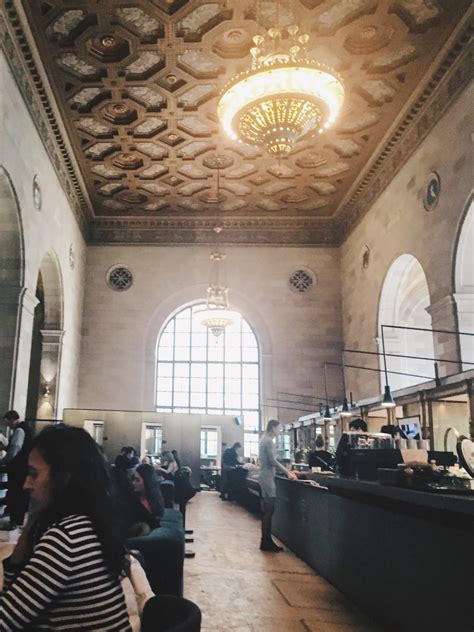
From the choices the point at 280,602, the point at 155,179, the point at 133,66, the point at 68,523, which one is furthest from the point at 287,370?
the point at 68,523

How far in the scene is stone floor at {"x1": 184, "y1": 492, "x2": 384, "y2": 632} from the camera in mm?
3533

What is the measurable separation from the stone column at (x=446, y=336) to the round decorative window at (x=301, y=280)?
228 inches

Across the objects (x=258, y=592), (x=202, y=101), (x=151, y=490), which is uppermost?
(x=202, y=101)

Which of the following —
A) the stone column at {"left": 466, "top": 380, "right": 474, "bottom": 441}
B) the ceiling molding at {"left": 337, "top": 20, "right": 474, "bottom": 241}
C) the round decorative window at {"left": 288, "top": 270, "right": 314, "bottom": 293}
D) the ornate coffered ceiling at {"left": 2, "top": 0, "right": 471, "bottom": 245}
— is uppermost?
the ornate coffered ceiling at {"left": 2, "top": 0, "right": 471, "bottom": 245}

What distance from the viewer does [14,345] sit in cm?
886

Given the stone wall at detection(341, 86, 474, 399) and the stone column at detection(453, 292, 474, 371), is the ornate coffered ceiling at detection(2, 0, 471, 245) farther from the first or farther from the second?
the stone column at detection(453, 292, 474, 371)

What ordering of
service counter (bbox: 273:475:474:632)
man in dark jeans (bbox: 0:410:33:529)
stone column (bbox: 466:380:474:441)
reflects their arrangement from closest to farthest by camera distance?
1. service counter (bbox: 273:475:474:632)
2. stone column (bbox: 466:380:474:441)
3. man in dark jeans (bbox: 0:410:33:529)

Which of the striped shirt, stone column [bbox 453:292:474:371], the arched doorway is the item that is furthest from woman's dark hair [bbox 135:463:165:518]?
the arched doorway

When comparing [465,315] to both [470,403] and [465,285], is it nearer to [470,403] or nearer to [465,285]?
[465,285]

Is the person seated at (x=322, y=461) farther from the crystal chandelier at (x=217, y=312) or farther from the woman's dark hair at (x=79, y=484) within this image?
the woman's dark hair at (x=79, y=484)

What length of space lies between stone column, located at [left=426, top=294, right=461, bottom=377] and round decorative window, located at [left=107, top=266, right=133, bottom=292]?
8286 mm

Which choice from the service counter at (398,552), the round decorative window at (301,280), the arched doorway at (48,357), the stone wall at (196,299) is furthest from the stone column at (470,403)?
the arched doorway at (48,357)

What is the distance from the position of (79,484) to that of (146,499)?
8.46ft

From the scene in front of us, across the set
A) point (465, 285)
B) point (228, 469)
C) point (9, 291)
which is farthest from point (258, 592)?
point (228, 469)
